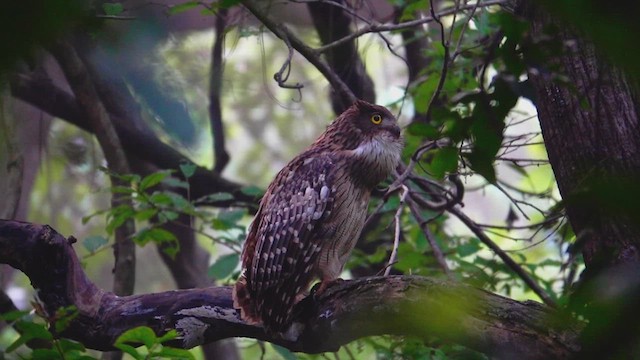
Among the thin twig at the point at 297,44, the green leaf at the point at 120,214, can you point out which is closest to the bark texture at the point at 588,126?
the thin twig at the point at 297,44

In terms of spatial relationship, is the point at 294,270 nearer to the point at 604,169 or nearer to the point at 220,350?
the point at 604,169

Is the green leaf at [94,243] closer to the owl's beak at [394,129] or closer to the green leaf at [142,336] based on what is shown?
the owl's beak at [394,129]

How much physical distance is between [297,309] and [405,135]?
1.35 m

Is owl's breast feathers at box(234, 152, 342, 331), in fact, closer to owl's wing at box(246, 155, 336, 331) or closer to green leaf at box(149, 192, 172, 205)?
owl's wing at box(246, 155, 336, 331)

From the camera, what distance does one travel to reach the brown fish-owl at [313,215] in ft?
8.70

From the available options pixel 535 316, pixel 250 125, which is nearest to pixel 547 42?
pixel 535 316

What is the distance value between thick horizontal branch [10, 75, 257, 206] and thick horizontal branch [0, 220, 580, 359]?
2.16 metres

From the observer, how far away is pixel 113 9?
244 cm

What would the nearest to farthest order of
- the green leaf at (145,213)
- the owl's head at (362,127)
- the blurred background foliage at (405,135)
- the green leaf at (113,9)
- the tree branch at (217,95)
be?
the blurred background foliage at (405,135), the green leaf at (113,9), the owl's head at (362,127), the green leaf at (145,213), the tree branch at (217,95)

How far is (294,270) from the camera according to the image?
2756mm

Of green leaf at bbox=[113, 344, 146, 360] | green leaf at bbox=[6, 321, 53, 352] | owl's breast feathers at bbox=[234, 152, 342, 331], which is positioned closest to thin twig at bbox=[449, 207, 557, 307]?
owl's breast feathers at bbox=[234, 152, 342, 331]

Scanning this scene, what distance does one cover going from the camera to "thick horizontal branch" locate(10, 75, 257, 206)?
15.7 ft

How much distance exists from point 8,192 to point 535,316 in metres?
2.77

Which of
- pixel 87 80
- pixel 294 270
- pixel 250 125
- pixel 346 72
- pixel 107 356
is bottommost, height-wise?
pixel 107 356
